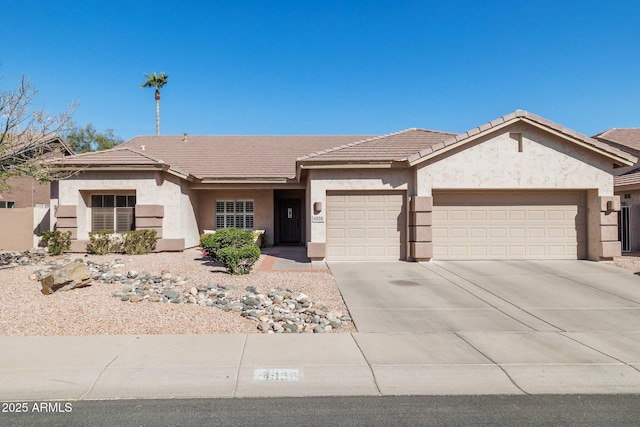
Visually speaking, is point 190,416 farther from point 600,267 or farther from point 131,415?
point 600,267

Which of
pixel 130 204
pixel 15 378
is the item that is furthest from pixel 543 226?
pixel 130 204

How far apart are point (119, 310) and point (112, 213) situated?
31.2 ft

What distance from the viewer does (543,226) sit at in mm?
12984

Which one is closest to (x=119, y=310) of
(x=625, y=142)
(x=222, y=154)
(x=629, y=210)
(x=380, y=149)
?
(x=380, y=149)

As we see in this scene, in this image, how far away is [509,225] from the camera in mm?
13016

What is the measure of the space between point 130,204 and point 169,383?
12511 mm

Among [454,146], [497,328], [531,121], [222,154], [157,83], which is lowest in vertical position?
[497,328]

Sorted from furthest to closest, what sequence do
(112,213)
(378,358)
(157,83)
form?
(157,83)
(112,213)
(378,358)

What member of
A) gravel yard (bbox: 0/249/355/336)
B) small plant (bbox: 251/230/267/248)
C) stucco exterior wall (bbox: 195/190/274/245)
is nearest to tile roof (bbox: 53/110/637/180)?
stucco exterior wall (bbox: 195/190/274/245)

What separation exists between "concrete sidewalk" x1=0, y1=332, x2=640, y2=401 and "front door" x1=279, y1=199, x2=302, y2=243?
1430 cm

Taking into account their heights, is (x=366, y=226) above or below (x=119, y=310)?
above

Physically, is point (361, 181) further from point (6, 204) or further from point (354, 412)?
point (6, 204)

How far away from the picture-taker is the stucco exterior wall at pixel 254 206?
18.7 m

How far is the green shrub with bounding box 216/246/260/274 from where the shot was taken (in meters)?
10.2
